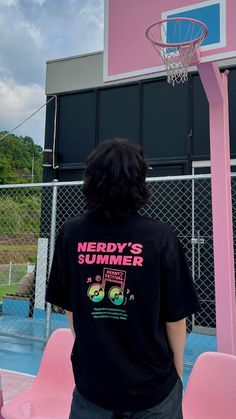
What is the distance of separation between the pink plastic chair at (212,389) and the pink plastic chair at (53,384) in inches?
30.2

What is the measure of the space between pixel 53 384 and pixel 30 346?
2.74m

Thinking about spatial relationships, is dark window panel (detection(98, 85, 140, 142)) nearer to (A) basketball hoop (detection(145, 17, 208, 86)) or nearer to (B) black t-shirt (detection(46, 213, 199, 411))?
(A) basketball hoop (detection(145, 17, 208, 86))

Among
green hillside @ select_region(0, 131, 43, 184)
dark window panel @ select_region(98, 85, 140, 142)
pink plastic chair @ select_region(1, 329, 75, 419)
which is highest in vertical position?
green hillside @ select_region(0, 131, 43, 184)

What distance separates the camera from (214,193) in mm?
3258

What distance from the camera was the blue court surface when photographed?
15.1 feet

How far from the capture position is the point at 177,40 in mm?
3395

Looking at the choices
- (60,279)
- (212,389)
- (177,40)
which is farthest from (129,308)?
(177,40)

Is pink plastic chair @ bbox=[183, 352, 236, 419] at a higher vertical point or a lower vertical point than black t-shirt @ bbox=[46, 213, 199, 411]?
lower

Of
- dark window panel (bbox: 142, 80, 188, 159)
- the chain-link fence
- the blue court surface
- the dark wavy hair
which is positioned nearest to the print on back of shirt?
the dark wavy hair

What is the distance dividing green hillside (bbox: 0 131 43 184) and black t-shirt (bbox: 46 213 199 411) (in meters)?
41.1

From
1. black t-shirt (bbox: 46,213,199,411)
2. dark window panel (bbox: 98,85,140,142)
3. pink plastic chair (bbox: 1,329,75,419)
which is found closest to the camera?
black t-shirt (bbox: 46,213,199,411)

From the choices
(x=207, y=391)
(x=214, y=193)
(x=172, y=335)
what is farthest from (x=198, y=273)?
(x=172, y=335)

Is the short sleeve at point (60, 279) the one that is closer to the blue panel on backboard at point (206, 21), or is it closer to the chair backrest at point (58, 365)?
the chair backrest at point (58, 365)

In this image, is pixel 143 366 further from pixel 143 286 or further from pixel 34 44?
pixel 34 44
